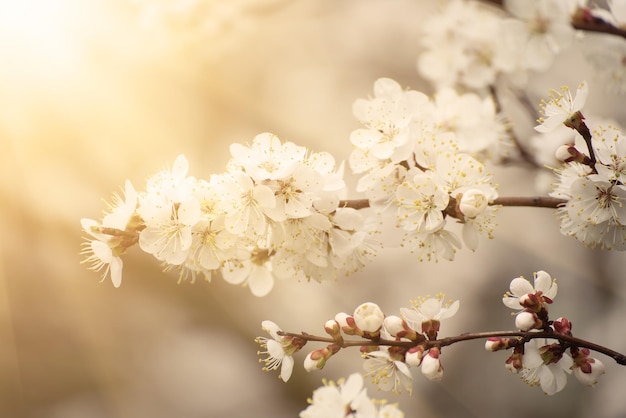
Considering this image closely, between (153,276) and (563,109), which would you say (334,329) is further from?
(153,276)

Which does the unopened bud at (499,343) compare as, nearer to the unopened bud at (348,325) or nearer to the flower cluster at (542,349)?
the flower cluster at (542,349)

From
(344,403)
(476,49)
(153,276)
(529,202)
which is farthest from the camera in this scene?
(153,276)

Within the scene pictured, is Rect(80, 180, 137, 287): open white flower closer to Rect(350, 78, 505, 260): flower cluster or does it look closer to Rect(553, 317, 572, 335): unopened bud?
Rect(350, 78, 505, 260): flower cluster

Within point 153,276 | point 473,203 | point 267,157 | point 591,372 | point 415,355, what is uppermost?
point 267,157

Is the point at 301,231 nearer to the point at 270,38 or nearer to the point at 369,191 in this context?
the point at 369,191

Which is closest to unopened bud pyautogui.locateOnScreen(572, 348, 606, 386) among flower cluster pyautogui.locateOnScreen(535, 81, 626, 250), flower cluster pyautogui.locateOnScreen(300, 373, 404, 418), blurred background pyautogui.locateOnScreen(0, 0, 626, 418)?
flower cluster pyautogui.locateOnScreen(535, 81, 626, 250)

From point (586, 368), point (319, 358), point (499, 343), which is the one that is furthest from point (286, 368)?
point (586, 368)

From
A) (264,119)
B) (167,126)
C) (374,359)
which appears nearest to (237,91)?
(264,119)

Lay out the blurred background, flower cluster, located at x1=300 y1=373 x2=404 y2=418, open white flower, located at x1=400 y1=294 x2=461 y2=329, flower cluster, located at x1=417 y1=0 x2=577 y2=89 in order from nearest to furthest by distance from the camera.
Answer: flower cluster, located at x1=300 y1=373 x2=404 y2=418
open white flower, located at x1=400 y1=294 x2=461 y2=329
flower cluster, located at x1=417 y1=0 x2=577 y2=89
the blurred background
